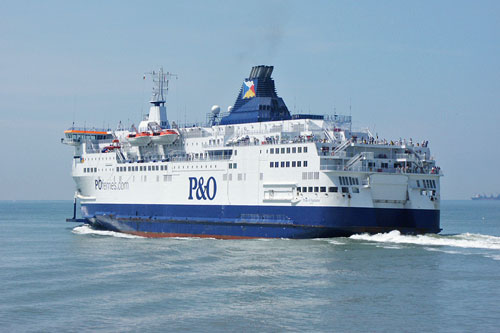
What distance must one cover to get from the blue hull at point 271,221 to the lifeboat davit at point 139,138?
456 centimetres

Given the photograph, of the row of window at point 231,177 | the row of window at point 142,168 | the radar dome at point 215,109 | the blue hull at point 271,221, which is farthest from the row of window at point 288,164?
the radar dome at point 215,109

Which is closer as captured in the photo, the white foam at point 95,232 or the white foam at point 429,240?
the white foam at point 429,240

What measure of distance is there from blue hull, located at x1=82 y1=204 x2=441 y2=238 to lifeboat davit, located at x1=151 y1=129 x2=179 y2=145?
4628 mm

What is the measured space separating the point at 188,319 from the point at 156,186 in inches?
1040

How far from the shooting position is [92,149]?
5597cm

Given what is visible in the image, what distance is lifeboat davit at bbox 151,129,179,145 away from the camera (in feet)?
163

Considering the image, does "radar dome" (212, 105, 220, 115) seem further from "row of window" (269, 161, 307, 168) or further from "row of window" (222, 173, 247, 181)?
"row of window" (269, 161, 307, 168)

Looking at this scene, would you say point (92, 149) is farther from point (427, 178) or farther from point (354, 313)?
point (354, 313)

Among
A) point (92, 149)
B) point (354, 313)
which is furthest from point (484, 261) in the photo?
point (92, 149)

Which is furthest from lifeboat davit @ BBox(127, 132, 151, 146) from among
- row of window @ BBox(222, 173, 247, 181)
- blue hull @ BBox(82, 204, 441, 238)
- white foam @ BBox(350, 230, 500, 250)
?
white foam @ BBox(350, 230, 500, 250)

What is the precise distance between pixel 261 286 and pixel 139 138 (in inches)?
1000

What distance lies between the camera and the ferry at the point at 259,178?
39.2 meters

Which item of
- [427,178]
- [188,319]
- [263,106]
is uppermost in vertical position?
[263,106]

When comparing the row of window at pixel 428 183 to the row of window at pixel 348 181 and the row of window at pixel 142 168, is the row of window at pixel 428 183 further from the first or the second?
the row of window at pixel 142 168
